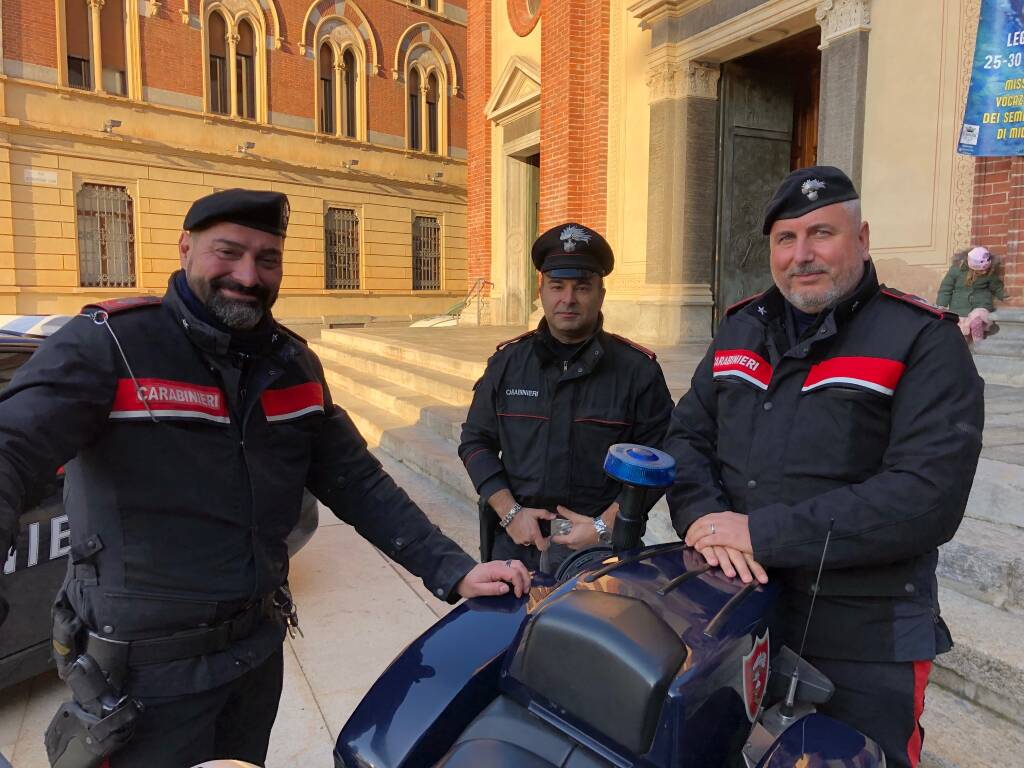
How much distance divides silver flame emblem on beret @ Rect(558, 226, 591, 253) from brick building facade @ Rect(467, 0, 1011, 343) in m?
4.67

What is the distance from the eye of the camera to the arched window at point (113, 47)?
18453 mm

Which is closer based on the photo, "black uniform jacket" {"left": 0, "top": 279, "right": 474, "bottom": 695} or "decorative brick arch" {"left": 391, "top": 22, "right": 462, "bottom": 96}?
"black uniform jacket" {"left": 0, "top": 279, "right": 474, "bottom": 695}

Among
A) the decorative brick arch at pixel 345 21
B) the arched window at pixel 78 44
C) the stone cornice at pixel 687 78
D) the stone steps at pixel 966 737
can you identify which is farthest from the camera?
the decorative brick arch at pixel 345 21

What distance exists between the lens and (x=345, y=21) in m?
22.7

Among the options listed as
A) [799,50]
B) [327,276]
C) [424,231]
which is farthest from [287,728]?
[424,231]

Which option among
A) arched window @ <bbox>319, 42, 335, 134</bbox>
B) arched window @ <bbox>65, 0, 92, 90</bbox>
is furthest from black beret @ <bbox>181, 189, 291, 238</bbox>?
arched window @ <bbox>319, 42, 335, 134</bbox>

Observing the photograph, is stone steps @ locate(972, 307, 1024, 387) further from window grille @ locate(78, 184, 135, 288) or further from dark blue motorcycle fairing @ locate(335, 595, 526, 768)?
window grille @ locate(78, 184, 135, 288)

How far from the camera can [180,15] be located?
19453 mm

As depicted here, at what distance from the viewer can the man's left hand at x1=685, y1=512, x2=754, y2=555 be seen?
144 cm

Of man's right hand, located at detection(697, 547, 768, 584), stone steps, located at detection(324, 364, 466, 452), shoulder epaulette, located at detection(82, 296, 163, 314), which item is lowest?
stone steps, located at detection(324, 364, 466, 452)

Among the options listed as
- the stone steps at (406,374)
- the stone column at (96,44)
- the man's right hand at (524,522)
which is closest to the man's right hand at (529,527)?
the man's right hand at (524,522)

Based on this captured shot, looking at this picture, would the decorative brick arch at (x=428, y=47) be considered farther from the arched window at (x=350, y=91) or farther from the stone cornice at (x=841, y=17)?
the stone cornice at (x=841, y=17)

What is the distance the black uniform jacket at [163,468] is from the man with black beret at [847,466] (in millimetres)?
990

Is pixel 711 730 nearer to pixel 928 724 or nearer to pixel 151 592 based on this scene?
pixel 151 592
